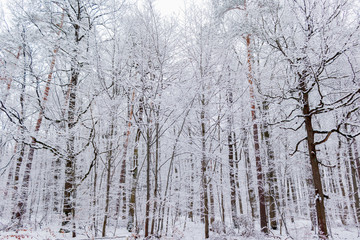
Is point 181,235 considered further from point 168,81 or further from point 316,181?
point 168,81

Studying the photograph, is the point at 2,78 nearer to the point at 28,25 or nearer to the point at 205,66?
the point at 28,25

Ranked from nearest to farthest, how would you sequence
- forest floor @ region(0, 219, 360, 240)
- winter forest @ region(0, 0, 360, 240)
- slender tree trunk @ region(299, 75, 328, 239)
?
slender tree trunk @ region(299, 75, 328, 239) < winter forest @ region(0, 0, 360, 240) < forest floor @ region(0, 219, 360, 240)

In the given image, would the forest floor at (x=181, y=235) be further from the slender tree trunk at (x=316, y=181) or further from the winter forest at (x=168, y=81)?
the slender tree trunk at (x=316, y=181)

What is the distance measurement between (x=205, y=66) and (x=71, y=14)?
4607mm

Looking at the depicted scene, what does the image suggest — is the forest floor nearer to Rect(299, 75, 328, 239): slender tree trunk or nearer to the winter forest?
the winter forest

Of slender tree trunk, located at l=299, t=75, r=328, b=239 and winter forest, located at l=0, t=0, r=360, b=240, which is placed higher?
winter forest, located at l=0, t=0, r=360, b=240

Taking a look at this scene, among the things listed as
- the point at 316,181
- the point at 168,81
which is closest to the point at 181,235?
the point at 316,181

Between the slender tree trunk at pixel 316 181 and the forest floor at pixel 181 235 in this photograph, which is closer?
the slender tree trunk at pixel 316 181

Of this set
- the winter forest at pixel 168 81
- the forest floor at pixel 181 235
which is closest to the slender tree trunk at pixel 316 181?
the winter forest at pixel 168 81

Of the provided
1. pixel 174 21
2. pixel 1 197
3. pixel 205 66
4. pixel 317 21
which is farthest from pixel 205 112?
pixel 1 197

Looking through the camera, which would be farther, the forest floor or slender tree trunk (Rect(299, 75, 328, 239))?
the forest floor

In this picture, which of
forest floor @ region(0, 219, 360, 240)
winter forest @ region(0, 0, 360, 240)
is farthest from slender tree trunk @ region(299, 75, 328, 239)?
forest floor @ region(0, 219, 360, 240)

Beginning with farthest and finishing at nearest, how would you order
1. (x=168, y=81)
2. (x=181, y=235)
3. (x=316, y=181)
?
(x=181, y=235) < (x=168, y=81) < (x=316, y=181)

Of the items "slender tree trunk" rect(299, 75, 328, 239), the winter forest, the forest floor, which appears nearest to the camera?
"slender tree trunk" rect(299, 75, 328, 239)
